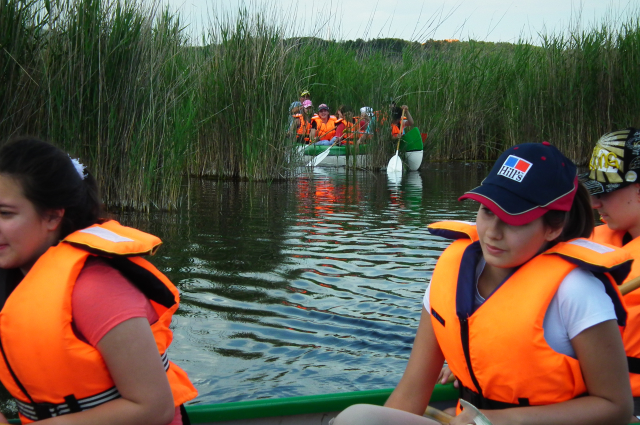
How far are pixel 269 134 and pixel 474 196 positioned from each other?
849 centimetres

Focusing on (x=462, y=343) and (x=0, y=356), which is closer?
(x=0, y=356)

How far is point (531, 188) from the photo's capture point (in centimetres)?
167

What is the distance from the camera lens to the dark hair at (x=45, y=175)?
1.64m

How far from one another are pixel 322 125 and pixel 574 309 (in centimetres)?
1237

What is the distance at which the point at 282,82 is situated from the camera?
9.81 m

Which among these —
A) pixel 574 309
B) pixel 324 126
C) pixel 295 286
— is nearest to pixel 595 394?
pixel 574 309

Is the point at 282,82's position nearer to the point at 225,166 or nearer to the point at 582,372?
the point at 225,166

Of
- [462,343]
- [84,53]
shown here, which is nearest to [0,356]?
[462,343]

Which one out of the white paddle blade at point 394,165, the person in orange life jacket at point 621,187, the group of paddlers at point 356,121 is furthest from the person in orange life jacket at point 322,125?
the person in orange life jacket at point 621,187

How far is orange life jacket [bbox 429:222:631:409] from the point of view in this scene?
5.41 ft

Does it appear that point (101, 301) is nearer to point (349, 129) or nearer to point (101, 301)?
point (101, 301)

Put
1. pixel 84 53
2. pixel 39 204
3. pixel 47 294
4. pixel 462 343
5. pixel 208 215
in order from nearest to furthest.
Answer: pixel 47 294 → pixel 39 204 → pixel 462 343 → pixel 84 53 → pixel 208 215

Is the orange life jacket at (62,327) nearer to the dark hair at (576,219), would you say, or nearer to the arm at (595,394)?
the arm at (595,394)

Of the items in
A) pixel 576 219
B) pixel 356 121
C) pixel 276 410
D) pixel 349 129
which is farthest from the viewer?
pixel 349 129
